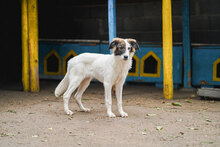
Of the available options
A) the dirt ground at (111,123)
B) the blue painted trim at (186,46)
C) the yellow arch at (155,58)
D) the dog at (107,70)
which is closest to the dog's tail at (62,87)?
the dog at (107,70)

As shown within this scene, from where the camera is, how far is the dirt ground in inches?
206

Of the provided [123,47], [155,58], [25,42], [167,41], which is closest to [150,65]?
[155,58]

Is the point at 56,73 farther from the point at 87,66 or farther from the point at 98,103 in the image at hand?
the point at 87,66

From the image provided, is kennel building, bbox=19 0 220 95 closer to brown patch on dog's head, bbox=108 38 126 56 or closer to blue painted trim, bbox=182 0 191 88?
blue painted trim, bbox=182 0 191 88

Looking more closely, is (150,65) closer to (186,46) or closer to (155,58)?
(155,58)

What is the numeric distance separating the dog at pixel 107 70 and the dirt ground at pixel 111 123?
1.45 ft

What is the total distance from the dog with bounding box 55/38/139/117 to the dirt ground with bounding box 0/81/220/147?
0.44 m

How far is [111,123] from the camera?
626 cm

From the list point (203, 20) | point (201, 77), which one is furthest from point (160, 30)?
point (201, 77)

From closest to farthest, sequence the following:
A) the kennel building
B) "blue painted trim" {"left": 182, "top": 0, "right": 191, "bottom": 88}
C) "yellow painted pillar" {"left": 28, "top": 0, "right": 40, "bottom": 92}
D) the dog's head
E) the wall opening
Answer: the dog's head
"yellow painted pillar" {"left": 28, "top": 0, "right": 40, "bottom": 92}
"blue painted trim" {"left": 182, "top": 0, "right": 191, "bottom": 88}
the kennel building
the wall opening

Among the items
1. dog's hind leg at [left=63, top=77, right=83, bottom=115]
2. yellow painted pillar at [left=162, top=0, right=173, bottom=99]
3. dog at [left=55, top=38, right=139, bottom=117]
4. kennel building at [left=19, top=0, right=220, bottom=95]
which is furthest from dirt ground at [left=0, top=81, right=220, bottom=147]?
kennel building at [left=19, top=0, right=220, bottom=95]

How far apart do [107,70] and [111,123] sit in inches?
41.8

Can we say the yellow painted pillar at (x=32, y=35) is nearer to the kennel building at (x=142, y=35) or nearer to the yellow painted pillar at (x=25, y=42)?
the yellow painted pillar at (x=25, y=42)

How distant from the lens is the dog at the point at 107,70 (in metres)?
6.47
